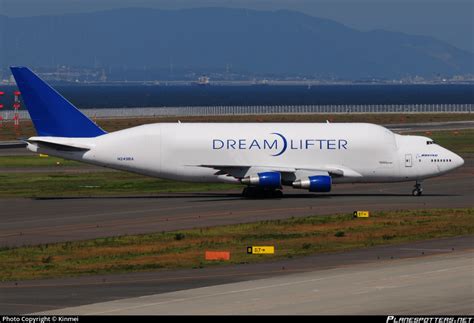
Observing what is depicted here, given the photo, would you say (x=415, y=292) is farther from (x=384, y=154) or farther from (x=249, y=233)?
(x=384, y=154)

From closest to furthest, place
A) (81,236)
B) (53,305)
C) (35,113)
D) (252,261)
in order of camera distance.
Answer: (53,305)
(252,261)
(81,236)
(35,113)

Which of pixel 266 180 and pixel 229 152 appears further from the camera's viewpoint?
pixel 229 152

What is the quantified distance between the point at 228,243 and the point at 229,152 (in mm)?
19643

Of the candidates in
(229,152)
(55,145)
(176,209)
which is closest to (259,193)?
(229,152)

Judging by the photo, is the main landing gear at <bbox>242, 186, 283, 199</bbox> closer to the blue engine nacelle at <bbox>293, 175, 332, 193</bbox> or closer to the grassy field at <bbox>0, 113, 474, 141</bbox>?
the blue engine nacelle at <bbox>293, 175, 332, 193</bbox>

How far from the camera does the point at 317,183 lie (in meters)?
64.5

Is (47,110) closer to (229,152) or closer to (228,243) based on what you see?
(229,152)

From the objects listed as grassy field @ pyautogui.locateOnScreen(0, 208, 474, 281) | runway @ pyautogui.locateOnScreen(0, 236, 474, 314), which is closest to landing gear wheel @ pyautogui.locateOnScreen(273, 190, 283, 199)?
grassy field @ pyautogui.locateOnScreen(0, 208, 474, 281)

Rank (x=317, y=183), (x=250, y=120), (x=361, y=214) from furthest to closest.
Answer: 1. (x=250, y=120)
2. (x=317, y=183)
3. (x=361, y=214)

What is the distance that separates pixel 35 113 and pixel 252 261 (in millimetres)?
27261

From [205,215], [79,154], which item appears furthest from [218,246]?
[79,154]

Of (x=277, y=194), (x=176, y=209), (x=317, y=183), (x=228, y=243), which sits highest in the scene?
(x=317, y=183)

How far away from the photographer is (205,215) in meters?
56.8

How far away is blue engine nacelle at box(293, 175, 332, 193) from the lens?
6450 cm
